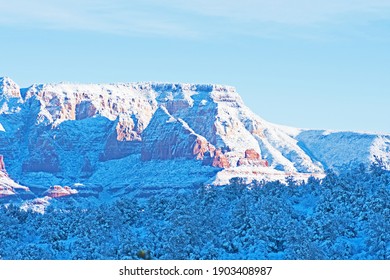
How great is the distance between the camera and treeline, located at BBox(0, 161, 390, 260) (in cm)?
10162

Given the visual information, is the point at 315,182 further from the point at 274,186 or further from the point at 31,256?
the point at 31,256

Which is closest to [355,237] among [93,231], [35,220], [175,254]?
[175,254]

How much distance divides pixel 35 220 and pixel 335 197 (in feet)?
95.3

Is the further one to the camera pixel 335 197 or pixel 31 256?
pixel 335 197

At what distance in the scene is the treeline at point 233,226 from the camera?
102 m

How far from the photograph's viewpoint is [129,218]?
392ft

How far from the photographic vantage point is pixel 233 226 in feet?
361
